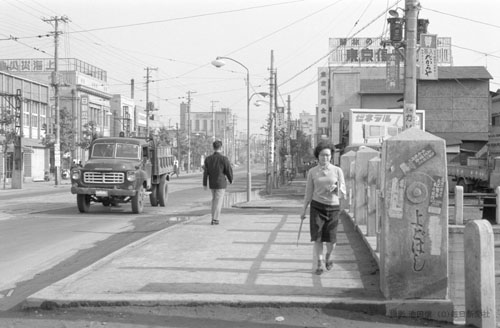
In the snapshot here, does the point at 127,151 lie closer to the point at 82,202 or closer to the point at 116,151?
the point at 116,151

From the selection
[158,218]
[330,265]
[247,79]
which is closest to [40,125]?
[247,79]

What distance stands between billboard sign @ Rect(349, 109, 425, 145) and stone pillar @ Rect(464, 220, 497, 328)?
21.2m

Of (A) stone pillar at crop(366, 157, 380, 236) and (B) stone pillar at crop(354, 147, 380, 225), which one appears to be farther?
(B) stone pillar at crop(354, 147, 380, 225)

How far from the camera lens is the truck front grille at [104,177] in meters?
18.2

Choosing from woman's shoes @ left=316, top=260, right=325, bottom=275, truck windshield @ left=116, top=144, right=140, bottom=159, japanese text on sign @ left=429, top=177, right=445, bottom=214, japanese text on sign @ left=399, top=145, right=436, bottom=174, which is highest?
truck windshield @ left=116, top=144, right=140, bottom=159

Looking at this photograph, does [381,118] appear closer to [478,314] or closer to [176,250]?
[176,250]

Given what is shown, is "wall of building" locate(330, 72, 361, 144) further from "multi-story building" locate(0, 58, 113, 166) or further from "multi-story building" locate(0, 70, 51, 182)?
"multi-story building" locate(0, 70, 51, 182)

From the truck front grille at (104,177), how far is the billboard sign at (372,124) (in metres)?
12.8

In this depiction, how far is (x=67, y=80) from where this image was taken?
66.4 metres

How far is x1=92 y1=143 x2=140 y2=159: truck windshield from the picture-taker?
64.3 feet

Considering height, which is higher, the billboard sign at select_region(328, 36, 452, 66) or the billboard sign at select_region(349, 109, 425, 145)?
the billboard sign at select_region(328, 36, 452, 66)

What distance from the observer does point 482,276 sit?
5.77m

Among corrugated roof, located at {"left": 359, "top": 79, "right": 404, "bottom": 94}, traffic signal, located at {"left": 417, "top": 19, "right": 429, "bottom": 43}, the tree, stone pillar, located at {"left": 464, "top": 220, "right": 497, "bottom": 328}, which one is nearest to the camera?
stone pillar, located at {"left": 464, "top": 220, "right": 497, "bottom": 328}

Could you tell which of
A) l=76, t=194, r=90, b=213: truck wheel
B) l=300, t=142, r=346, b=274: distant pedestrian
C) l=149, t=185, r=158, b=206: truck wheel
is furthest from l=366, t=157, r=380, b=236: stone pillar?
l=149, t=185, r=158, b=206: truck wheel
